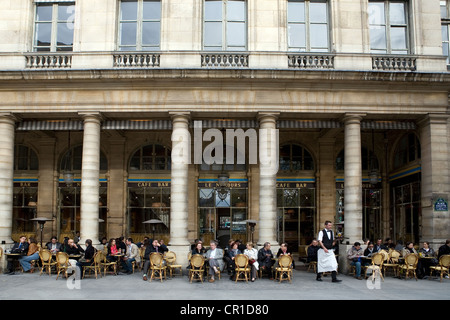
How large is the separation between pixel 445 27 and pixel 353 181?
8469mm

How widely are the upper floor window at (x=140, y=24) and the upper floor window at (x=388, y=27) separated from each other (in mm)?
8405

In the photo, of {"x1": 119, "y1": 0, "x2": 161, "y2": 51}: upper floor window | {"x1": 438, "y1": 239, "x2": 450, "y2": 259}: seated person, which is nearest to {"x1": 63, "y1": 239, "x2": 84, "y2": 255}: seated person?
{"x1": 119, "y1": 0, "x2": 161, "y2": 51}: upper floor window

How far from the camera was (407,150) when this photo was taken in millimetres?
19641

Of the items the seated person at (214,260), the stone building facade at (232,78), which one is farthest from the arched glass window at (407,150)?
the seated person at (214,260)

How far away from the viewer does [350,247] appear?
15492 millimetres

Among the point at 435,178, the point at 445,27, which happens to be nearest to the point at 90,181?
the point at 435,178

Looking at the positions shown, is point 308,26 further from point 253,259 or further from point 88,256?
point 88,256

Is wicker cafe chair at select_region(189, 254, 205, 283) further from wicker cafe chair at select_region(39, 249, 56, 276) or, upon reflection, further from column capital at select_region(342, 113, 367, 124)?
column capital at select_region(342, 113, 367, 124)

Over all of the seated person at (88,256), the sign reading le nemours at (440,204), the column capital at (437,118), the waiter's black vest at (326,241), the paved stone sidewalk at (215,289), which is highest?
the column capital at (437,118)

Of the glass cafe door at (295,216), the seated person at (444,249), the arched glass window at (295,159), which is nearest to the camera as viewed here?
the seated person at (444,249)

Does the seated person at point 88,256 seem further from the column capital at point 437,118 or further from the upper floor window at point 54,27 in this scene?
the column capital at point 437,118

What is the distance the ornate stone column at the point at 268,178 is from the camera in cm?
1571
